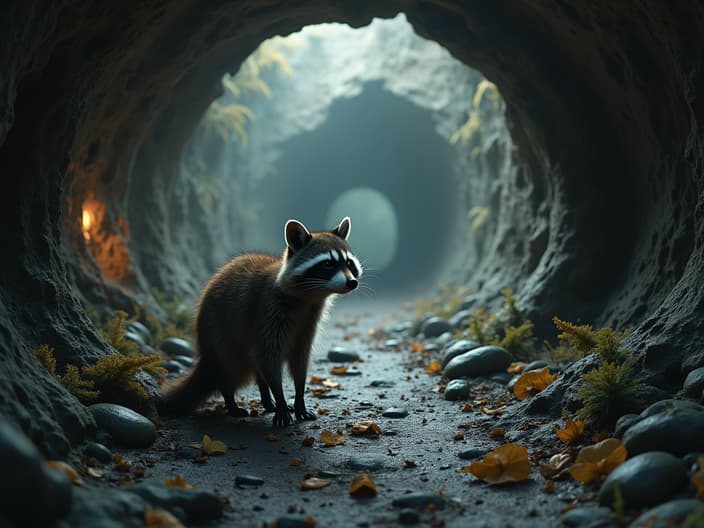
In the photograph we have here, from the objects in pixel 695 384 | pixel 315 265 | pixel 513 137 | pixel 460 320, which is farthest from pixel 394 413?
pixel 513 137

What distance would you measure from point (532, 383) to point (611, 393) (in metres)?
1.62

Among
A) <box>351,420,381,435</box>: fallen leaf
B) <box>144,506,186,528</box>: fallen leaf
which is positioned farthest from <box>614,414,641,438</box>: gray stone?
<box>144,506,186,528</box>: fallen leaf

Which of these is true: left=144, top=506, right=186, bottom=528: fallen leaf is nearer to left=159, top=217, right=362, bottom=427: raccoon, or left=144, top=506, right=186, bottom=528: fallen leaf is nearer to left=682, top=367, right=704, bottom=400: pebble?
left=159, top=217, right=362, bottom=427: raccoon

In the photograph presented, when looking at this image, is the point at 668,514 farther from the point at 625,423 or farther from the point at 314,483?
the point at 314,483

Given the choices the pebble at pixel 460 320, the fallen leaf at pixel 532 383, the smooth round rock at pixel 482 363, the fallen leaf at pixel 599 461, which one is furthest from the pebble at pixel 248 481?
the pebble at pixel 460 320

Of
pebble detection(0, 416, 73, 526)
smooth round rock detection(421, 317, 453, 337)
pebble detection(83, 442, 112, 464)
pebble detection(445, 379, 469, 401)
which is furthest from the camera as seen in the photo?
smooth round rock detection(421, 317, 453, 337)

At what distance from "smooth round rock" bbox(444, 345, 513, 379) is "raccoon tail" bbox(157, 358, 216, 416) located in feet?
9.45

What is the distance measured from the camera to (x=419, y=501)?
12.3 feet

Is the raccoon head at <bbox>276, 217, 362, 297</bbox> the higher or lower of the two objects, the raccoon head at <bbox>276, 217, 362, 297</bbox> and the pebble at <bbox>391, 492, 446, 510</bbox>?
the higher

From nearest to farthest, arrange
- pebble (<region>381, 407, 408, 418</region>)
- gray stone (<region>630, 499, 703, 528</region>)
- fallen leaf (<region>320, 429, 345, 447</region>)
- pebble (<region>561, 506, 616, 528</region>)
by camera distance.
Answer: gray stone (<region>630, 499, 703, 528</region>) → pebble (<region>561, 506, 616, 528</region>) → fallen leaf (<region>320, 429, 345, 447</region>) → pebble (<region>381, 407, 408, 418</region>)

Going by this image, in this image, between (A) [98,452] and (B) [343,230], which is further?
(B) [343,230]

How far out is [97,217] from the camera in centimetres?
963

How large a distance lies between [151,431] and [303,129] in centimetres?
1918

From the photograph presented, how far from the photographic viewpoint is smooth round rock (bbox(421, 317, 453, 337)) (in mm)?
11125
